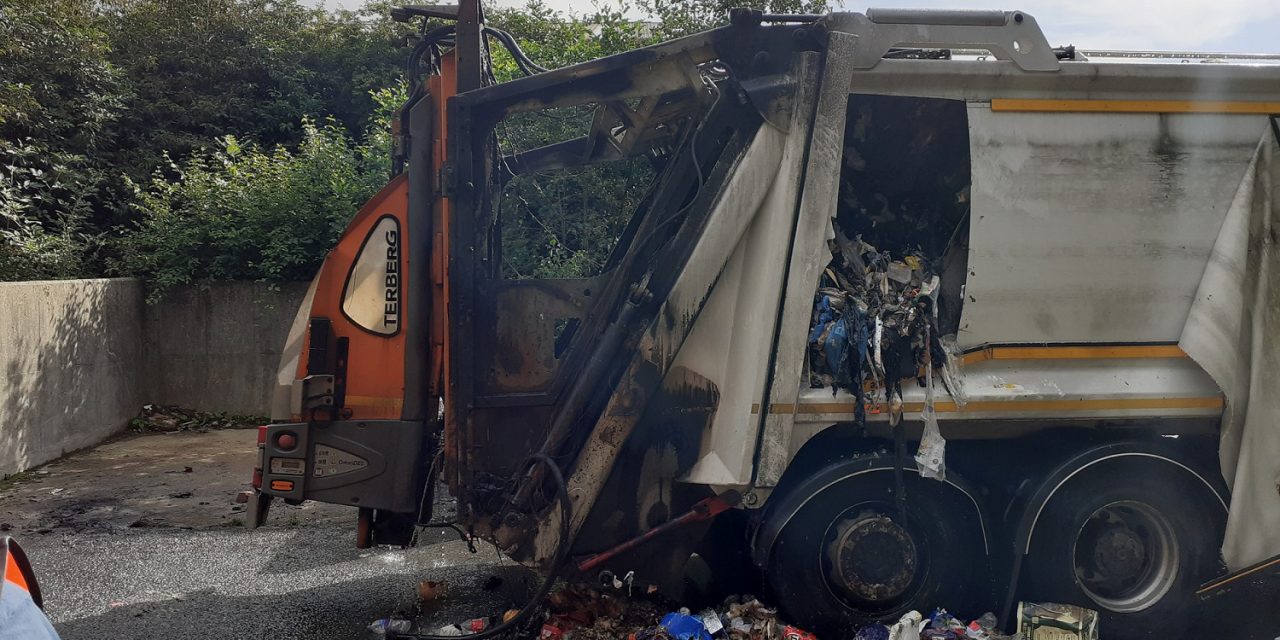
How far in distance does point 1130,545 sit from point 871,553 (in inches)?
46.6

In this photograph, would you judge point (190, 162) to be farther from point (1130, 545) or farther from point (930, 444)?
point (1130, 545)

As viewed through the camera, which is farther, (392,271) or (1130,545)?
(1130,545)

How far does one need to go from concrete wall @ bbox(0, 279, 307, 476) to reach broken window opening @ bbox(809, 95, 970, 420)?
6.33 m

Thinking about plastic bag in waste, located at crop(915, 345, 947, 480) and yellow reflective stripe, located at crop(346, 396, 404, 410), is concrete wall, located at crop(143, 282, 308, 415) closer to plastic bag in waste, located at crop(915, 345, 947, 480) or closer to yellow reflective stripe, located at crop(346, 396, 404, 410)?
yellow reflective stripe, located at crop(346, 396, 404, 410)

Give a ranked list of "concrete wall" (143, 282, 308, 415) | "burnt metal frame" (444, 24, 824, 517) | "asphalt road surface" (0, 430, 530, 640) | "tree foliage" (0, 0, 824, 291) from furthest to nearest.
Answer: "concrete wall" (143, 282, 308, 415)
"tree foliage" (0, 0, 824, 291)
"asphalt road surface" (0, 430, 530, 640)
"burnt metal frame" (444, 24, 824, 517)

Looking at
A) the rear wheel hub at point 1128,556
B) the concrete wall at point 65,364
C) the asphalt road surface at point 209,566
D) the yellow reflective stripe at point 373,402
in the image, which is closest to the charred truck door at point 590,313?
the yellow reflective stripe at point 373,402

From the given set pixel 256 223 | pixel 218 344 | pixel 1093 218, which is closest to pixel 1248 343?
pixel 1093 218

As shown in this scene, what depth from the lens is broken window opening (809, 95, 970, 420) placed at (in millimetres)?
3363

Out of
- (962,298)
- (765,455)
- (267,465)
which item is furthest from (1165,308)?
(267,465)

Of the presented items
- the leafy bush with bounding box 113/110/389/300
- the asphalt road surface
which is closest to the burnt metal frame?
the asphalt road surface

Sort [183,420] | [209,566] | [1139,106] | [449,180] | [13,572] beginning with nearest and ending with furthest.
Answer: [13,572] < [449,180] < [1139,106] < [209,566] < [183,420]

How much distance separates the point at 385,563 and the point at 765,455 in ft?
8.37

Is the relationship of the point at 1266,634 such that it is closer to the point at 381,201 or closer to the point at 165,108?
the point at 381,201

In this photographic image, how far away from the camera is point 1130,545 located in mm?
3648
